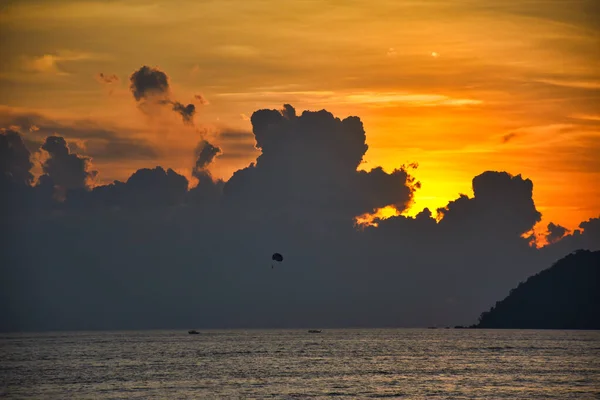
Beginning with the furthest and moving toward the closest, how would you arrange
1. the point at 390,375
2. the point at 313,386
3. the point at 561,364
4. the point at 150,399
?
1. the point at 561,364
2. the point at 390,375
3. the point at 313,386
4. the point at 150,399

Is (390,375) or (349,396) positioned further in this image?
(390,375)

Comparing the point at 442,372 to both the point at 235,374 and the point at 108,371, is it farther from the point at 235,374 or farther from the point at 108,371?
the point at 108,371

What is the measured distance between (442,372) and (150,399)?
66.1m

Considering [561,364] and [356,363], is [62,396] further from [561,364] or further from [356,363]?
[561,364]

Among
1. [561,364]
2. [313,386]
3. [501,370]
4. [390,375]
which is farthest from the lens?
[561,364]

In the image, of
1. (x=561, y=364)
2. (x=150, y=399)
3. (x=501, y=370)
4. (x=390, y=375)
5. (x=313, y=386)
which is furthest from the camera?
(x=561, y=364)

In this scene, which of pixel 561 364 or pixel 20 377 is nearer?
pixel 20 377

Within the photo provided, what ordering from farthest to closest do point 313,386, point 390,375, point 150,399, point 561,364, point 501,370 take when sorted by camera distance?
point 561,364
point 501,370
point 390,375
point 313,386
point 150,399

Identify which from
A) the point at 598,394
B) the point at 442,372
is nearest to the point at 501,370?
the point at 442,372

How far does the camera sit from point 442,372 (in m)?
172

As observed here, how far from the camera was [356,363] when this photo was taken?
198 metres

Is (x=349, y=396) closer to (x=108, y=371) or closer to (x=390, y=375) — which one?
(x=390, y=375)

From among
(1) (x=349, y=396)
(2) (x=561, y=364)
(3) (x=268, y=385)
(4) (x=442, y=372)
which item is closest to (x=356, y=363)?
(4) (x=442, y=372)

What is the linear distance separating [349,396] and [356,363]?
69.0m
